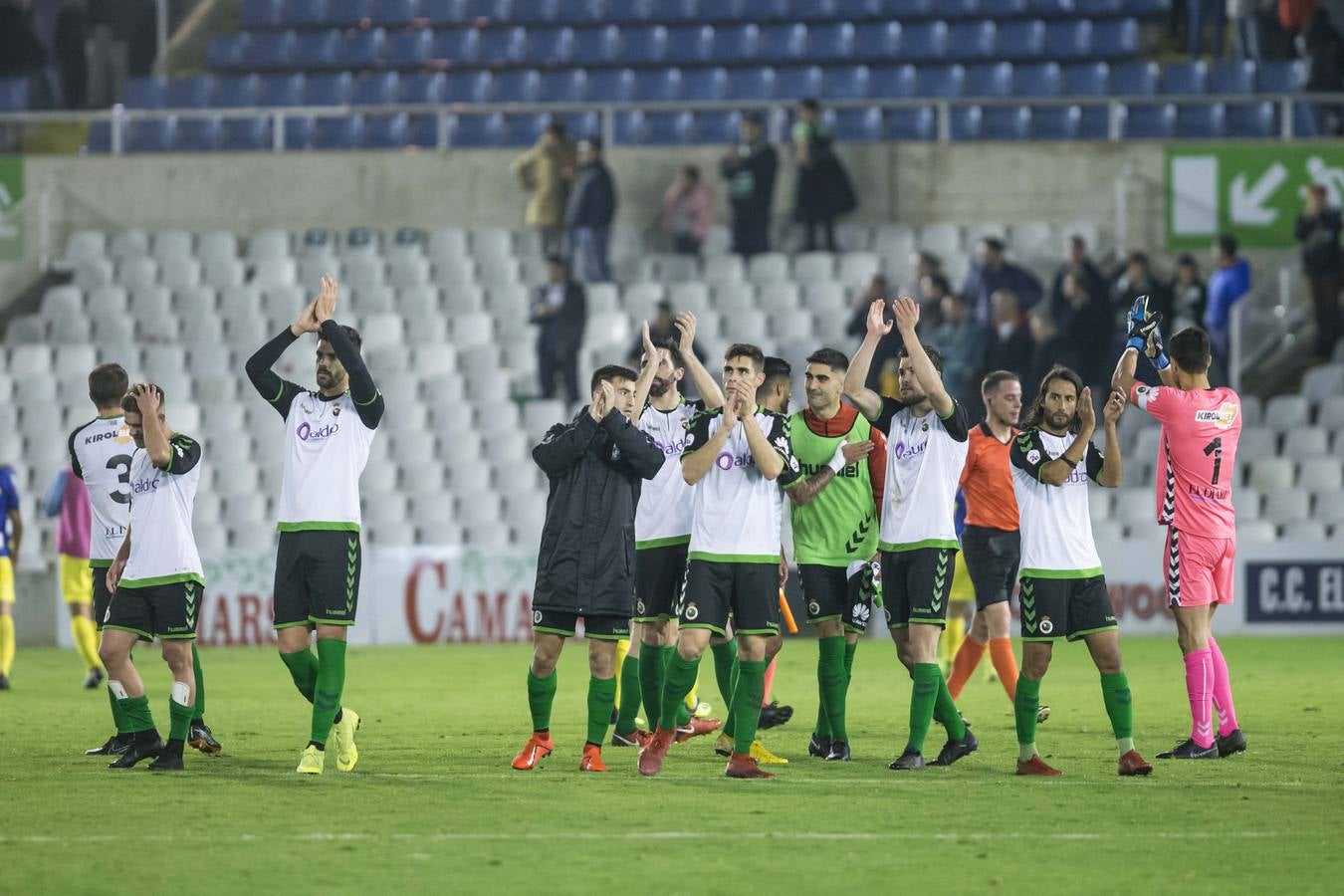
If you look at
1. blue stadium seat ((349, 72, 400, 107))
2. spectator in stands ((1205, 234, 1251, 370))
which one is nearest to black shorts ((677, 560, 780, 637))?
spectator in stands ((1205, 234, 1251, 370))

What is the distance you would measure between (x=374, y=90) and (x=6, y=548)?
49.2 ft

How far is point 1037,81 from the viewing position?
2827 centimetres

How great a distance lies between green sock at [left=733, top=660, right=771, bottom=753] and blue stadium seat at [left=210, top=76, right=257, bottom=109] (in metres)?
21.5

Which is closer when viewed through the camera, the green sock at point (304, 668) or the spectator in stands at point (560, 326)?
the green sock at point (304, 668)

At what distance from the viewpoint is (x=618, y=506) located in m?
10.8

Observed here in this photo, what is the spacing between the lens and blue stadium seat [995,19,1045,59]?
2900 centimetres

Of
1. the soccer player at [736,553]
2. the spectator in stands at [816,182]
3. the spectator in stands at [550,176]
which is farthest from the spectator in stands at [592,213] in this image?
the soccer player at [736,553]

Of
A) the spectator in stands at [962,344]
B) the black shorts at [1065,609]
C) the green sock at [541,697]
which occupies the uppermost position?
the spectator in stands at [962,344]

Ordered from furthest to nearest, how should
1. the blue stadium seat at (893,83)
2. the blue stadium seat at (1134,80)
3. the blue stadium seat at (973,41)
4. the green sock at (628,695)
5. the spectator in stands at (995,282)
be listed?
the blue stadium seat at (973,41)
the blue stadium seat at (893,83)
the blue stadium seat at (1134,80)
the spectator in stands at (995,282)
the green sock at (628,695)

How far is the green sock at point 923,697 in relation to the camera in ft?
35.1

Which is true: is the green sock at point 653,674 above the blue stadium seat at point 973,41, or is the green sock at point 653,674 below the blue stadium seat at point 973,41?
below

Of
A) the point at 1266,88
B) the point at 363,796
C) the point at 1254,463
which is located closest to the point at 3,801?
the point at 363,796

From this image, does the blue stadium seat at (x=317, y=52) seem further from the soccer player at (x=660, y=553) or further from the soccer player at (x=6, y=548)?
the soccer player at (x=660, y=553)

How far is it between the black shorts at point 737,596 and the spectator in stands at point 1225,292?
1432 centimetres
